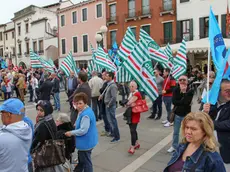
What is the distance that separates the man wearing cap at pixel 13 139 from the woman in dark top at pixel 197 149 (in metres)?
1.35

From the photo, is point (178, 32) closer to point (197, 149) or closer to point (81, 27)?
point (81, 27)

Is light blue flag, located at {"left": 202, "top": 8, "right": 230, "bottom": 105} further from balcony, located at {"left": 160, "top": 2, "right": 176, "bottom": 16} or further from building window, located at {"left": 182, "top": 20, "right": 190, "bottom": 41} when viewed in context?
balcony, located at {"left": 160, "top": 2, "right": 176, "bottom": 16}

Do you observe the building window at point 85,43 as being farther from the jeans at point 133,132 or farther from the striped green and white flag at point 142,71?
the jeans at point 133,132

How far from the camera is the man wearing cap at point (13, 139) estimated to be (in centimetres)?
237

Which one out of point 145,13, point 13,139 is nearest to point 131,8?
point 145,13

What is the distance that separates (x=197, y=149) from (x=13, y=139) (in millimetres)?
1601

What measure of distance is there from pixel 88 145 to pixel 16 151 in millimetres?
1714

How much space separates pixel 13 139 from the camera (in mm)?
2406

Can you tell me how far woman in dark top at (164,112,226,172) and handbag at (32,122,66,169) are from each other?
161 centimetres

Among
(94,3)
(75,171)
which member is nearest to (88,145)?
(75,171)

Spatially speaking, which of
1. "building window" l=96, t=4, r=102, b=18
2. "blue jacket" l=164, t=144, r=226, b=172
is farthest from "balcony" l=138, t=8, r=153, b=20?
"blue jacket" l=164, t=144, r=226, b=172

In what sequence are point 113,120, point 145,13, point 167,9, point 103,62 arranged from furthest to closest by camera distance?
point 145,13 < point 167,9 < point 103,62 < point 113,120

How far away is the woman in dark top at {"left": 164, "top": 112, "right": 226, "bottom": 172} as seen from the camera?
1996mm

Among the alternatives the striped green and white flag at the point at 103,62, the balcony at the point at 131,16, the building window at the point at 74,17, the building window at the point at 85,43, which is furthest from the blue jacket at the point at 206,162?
the building window at the point at 74,17
